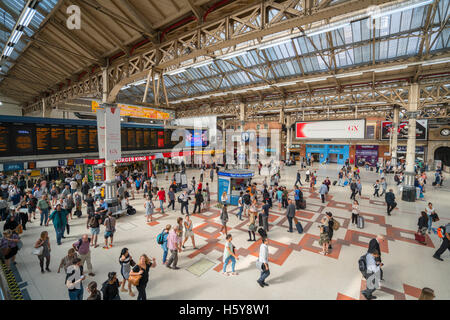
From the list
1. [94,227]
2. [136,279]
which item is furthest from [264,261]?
[94,227]

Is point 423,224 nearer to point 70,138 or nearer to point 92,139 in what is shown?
point 92,139

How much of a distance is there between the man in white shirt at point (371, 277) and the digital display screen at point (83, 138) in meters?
18.4

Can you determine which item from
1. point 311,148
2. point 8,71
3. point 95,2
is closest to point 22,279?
point 95,2

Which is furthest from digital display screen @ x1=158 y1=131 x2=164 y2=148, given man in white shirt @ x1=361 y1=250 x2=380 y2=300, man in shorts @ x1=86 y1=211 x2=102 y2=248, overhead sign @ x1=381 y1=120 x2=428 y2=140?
overhead sign @ x1=381 y1=120 x2=428 y2=140

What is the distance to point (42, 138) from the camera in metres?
13.5

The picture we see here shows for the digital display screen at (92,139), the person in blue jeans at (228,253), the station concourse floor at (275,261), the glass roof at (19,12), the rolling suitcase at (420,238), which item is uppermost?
the glass roof at (19,12)

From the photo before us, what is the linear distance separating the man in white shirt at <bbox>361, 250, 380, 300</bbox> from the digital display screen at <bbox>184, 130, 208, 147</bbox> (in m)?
22.7

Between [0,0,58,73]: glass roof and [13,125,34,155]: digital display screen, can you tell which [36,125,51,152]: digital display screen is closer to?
[13,125,34,155]: digital display screen

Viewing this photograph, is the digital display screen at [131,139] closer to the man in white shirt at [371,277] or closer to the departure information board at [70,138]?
the departure information board at [70,138]

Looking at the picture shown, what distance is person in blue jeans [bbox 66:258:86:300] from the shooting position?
14.0ft

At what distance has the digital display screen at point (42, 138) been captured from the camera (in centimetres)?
1333

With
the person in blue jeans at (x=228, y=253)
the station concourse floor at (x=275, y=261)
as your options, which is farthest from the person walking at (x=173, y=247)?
the person in blue jeans at (x=228, y=253)
